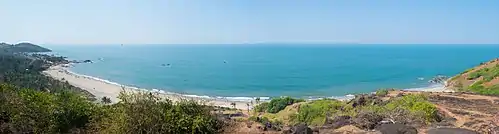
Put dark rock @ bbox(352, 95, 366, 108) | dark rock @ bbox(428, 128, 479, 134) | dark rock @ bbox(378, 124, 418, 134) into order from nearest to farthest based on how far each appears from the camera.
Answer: dark rock @ bbox(378, 124, 418, 134) < dark rock @ bbox(428, 128, 479, 134) < dark rock @ bbox(352, 95, 366, 108)

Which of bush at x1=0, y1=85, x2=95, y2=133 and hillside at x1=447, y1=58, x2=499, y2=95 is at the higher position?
bush at x1=0, y1=85, x2=95, y2=133

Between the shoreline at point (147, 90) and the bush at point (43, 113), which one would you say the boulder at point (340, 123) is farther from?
the shoreline at point (147, 90)

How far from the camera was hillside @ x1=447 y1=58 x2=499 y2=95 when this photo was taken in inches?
2064

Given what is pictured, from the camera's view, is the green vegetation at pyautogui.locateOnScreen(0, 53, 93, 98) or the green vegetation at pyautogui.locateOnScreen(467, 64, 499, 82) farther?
the green vegetation at pyautogui.locateOnScreen(0, 53, 93, 98)

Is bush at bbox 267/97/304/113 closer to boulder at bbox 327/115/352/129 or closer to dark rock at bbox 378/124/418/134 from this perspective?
boulder at bbox 327/115/352/129

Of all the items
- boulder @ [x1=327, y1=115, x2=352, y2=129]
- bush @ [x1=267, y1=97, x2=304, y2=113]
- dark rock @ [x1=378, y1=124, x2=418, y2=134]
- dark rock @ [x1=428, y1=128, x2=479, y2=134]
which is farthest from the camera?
bush @ [x1=267, y1=97, x2=304, y2=113]

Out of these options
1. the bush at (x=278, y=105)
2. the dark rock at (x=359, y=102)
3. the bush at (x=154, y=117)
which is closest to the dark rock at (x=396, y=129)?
the bush at (x=154, y=117)

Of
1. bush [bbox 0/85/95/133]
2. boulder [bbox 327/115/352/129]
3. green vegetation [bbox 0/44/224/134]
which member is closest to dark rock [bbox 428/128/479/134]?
boulder [bbox 327/115/352/129]

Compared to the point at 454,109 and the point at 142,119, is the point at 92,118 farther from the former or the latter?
the point at 454,109

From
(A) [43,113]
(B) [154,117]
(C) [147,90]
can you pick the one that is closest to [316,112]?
(B) [154,117]

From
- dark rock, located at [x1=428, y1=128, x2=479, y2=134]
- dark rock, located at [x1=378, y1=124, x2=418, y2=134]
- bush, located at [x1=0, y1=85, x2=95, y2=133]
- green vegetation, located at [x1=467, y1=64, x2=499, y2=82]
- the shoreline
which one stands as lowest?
the shoreline

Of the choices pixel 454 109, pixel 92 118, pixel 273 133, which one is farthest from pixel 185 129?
pixel 454 109

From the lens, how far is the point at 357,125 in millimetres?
20547

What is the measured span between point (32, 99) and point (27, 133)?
352cm
